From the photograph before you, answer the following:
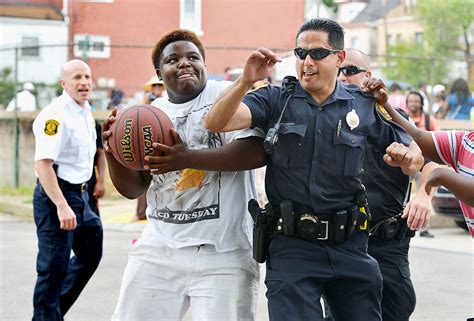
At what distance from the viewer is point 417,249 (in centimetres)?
1216

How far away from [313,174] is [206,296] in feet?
2.80

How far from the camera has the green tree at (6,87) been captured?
63.4ft

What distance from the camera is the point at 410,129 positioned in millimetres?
5031

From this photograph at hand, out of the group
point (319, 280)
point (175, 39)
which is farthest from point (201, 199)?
point (175, 39)

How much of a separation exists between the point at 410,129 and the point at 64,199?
116 inches

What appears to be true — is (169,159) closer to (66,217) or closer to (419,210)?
(419,210)

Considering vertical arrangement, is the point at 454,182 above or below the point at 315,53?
below

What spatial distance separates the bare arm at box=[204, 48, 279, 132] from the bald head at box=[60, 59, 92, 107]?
302 centimetres

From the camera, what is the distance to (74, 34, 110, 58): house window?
17453 millimetres

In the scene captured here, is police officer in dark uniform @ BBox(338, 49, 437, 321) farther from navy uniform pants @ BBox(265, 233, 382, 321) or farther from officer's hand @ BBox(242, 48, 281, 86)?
officer's hand @ BBox(242, 48, 281, 86)

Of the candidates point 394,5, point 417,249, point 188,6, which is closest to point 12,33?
point 188,6

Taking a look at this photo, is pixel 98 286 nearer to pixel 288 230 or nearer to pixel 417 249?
pixel 417 249

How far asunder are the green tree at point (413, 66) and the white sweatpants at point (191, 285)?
41.9ft

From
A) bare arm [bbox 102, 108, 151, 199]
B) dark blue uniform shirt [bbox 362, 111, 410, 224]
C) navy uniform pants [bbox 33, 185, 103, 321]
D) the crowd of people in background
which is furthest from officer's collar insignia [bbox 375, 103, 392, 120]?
the crowd of people in background
